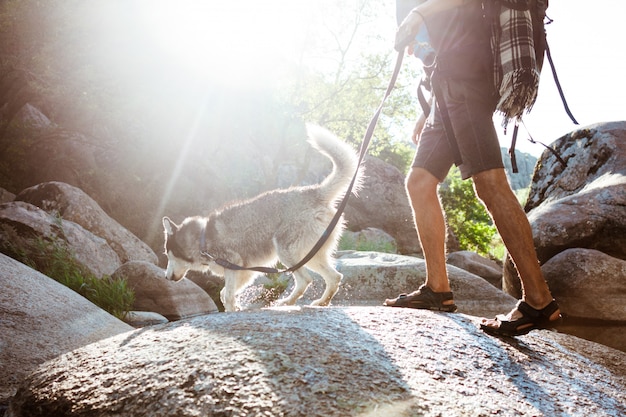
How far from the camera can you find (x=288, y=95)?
2197 centimetres

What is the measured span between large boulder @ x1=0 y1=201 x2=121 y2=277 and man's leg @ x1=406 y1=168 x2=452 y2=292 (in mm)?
6513

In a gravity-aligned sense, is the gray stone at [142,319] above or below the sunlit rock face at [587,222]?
below

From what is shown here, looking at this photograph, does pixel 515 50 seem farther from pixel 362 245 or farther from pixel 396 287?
pixel 362 245

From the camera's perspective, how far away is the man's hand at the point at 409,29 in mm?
3346

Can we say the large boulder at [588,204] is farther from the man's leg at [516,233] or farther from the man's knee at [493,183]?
the man's knee at [493,183]

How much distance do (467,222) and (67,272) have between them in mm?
20133

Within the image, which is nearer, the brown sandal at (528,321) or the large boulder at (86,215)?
the brown sandal at (528,321)

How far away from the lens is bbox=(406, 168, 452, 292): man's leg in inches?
146

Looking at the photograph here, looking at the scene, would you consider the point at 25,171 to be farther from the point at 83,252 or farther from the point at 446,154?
the point at 446,154

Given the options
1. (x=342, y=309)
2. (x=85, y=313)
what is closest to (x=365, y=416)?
(x=342, y=309)

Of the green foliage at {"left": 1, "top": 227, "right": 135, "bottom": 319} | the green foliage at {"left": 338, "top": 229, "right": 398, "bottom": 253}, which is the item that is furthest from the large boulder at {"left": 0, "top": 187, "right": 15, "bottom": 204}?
the green foliage at {"left": 338, "top": 229, "right": 398, "bottom": 253}

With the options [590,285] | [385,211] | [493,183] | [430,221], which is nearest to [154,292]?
[430,221]

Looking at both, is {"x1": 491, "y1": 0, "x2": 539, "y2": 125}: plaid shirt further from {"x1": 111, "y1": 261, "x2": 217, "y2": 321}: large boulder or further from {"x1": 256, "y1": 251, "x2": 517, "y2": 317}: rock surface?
{"x1": 111, "y1": 261, "x2": 217, "y2": 321}: large boulder

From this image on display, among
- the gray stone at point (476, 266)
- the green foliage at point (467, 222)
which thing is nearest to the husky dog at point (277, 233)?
the gray stone at point (476, 266)
